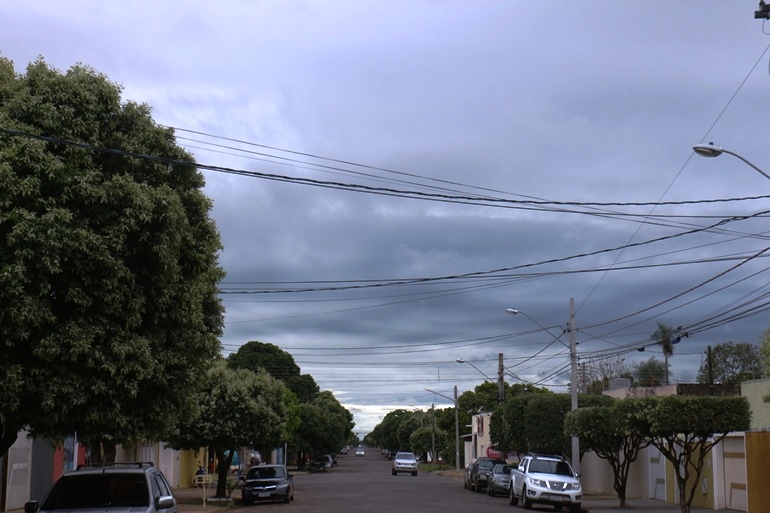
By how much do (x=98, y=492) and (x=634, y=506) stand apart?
2338 centimetres

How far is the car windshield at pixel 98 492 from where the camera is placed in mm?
12562

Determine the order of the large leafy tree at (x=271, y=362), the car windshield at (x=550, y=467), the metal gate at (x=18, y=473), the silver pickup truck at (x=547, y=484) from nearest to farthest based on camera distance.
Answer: the metal gate at (x=18, y=473), the silver pickup truck at (x=547, y=484), the car windshield at (x=550, y=467), the large leafy tree at (x=271, y=362)

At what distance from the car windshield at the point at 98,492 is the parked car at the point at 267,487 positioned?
831 inches

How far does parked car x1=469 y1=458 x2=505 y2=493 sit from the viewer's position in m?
43.1

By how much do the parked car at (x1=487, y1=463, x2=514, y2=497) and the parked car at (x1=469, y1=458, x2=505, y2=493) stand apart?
136 centimetres

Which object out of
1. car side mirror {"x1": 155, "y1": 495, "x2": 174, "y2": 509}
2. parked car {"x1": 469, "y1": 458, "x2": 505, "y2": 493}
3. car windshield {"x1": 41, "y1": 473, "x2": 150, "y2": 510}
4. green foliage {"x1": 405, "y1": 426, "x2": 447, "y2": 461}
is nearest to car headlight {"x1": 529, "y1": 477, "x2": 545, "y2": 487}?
parked car {"x1": 469, "y1": 458, "x2": 505, "y2": 493}

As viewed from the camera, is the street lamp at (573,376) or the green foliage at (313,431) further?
the green foliage at (313,431)

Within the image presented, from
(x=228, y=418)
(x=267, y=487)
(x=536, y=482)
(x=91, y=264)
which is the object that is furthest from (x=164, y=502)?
(x=228, y=418)

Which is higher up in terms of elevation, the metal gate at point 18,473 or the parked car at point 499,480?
the metal gate at point 18,473

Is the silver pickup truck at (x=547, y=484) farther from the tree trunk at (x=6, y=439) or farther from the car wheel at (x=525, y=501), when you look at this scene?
the tree trunk at (x=6, y=439)

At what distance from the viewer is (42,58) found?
48.1 feet

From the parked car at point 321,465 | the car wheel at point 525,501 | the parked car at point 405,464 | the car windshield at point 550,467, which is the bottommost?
the parked car at point 321,465

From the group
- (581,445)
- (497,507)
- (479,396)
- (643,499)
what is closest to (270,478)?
(497,507)

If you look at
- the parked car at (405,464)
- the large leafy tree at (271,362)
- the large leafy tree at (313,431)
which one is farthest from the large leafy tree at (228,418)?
the large leafy tree at (271,362)
